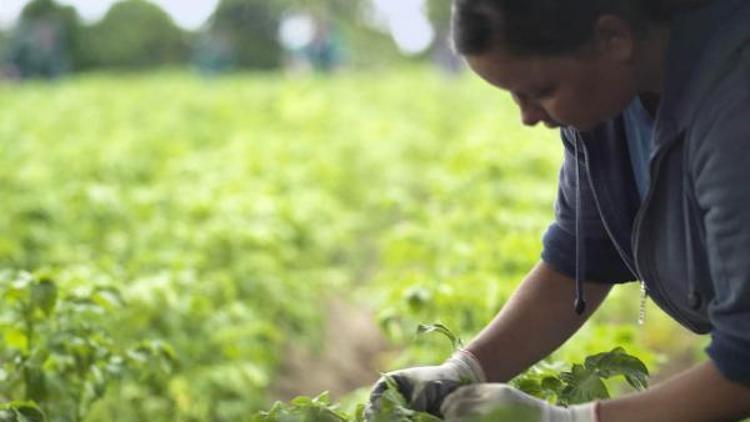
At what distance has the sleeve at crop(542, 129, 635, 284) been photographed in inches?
94.2

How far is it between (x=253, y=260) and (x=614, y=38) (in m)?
4.23

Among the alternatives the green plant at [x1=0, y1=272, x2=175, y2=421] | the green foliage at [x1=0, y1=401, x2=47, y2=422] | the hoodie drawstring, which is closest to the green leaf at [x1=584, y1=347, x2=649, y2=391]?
the hoodie drawstring

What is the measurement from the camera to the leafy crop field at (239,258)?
3553 mm

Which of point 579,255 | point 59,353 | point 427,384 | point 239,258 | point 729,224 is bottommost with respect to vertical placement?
point 239,258

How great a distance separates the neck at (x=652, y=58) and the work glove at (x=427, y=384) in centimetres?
63

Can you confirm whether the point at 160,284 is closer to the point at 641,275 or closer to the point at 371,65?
the point at 641,275

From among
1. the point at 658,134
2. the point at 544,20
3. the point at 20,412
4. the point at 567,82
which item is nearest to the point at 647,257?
the point at 658,134

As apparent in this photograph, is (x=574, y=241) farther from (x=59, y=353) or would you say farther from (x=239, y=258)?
(x=239, y=258)

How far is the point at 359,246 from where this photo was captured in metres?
9.03

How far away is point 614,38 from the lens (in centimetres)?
195

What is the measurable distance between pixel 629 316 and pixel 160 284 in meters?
3.16

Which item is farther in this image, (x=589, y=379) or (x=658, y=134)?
(x=589, y=379)

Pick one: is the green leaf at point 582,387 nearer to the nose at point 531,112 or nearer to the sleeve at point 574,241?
the sleeve at point 574,241

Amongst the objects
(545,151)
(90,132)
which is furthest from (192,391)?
(90,132)
